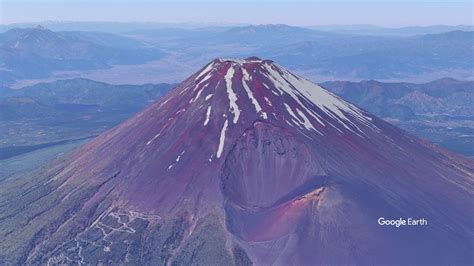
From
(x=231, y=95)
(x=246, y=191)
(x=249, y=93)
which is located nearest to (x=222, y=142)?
(x=246, y=191)

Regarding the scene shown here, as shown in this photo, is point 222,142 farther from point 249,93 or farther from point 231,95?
point 249,93

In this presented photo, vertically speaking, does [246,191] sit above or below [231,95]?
below

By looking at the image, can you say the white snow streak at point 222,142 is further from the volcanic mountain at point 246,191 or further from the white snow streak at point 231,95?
the white snow streak at point 231,95

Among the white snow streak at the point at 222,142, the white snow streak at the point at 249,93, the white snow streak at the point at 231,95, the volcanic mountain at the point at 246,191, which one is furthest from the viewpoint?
the white snow streak at the point at 231,95

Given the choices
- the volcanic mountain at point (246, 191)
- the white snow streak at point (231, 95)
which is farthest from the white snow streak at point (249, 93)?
the white snow streak at point (231, 95)

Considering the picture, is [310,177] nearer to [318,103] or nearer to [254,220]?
[254,220]

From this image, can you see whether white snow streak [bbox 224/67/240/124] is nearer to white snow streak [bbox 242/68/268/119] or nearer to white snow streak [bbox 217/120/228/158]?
white snow streak [bbox 217/120/228/158]

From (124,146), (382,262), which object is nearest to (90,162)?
(124,146)
